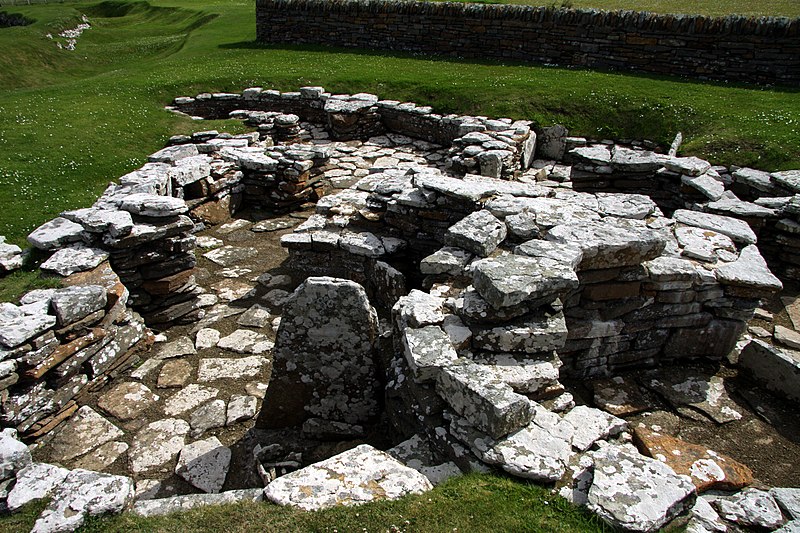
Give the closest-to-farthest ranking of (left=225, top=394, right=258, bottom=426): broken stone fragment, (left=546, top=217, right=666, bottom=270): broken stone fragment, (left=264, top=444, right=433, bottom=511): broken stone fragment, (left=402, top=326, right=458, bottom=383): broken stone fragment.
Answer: (left=264, top=444, right=433, bottom=511): broken stone fragment
(left=402, top=326, right=458, bottom=383): broken stone fragment
(left=546, top=217, right=666, bottom=270): broken stone fragment
(left=225, top=394, right=258, bottom=426): broken stone fragment

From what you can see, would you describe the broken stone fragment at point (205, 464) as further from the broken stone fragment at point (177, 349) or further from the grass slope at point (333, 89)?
the grass slope at point (333, 89)

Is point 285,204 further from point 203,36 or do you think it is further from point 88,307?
point 203,36

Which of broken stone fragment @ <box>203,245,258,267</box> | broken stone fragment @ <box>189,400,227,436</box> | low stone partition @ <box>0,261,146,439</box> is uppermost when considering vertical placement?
low stone partition @ <box>0,261,146,439</box>

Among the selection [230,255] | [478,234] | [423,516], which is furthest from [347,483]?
[230,255]

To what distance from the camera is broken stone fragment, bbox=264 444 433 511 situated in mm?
4059

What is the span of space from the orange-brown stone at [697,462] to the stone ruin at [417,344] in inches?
0.9

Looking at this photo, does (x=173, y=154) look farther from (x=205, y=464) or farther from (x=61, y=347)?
(x=205, y=464)

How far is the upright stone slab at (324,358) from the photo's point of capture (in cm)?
569

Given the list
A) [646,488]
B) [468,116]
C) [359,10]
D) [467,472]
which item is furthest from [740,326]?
[359,10]

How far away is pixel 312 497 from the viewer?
4.07 metres

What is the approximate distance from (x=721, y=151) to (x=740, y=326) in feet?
22.9

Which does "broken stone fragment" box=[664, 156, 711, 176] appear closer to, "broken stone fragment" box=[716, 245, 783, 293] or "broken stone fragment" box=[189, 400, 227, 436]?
"broken stone fragment" box=[716, 245, 783, 293]

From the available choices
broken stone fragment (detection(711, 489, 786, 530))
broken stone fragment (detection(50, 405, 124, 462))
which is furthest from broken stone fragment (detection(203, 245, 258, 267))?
broken stone fragment (detection(711, 489, 786, 530))

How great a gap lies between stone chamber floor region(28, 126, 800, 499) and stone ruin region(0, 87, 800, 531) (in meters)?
0.04
